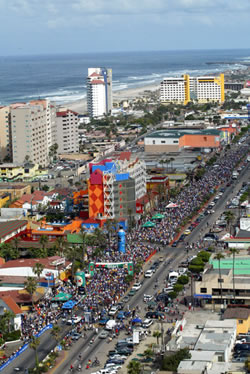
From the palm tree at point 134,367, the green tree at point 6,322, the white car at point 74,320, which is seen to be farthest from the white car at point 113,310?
the palm tree at point 134,367

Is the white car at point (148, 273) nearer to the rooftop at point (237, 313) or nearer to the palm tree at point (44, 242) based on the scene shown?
the palm tree at point (44, 242)

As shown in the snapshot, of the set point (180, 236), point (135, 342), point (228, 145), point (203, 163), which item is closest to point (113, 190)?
point (180, 236)

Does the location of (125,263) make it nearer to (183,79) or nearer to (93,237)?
(93,237)

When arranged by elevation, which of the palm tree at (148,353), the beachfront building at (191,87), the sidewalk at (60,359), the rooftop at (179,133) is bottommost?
the sidewalk at (60,359)

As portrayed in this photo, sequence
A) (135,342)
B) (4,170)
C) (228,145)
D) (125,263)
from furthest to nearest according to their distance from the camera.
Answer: (228,145)
(4,170)
(125,263)
(135,342)

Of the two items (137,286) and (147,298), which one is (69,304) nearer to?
(147,298)

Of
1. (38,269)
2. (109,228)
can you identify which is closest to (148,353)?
(38,269)
